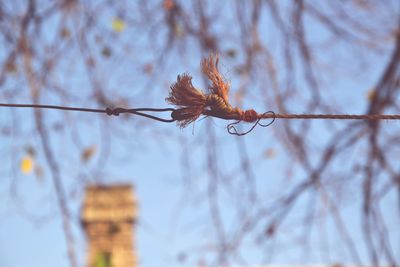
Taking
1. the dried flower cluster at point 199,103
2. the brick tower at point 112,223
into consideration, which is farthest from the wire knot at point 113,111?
the brick tower at point 112,223

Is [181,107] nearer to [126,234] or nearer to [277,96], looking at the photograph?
[277,96]

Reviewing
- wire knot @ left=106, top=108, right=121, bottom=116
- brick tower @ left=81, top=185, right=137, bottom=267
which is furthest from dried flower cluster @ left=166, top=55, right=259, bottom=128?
brick tower @ left=81, top=185, right=137, bottom=267

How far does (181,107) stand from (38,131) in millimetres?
2293

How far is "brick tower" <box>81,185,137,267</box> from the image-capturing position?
18.4 ft

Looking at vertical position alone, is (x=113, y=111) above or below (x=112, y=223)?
below

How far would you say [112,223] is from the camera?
5.77 m

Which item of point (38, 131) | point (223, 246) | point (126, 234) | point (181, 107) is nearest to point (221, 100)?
point (181, 107)

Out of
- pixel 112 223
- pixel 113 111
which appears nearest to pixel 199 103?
pixel 113 111

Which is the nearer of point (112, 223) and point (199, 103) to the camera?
point (199, 103)

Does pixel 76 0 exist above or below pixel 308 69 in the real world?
Answer: above

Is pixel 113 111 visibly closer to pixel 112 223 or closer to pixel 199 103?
pixel 199 103

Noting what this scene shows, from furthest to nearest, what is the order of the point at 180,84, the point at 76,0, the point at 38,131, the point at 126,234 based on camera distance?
1. the point at 126,234
2. the point at 76,0
3. the point at 38,131
4. the point at 180,84

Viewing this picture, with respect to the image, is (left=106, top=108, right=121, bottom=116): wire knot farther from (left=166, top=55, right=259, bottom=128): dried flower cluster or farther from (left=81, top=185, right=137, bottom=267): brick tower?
(left=81, top=185, right=137, bottom=267): brick tower

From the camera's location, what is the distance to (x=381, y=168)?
339 centimetres
